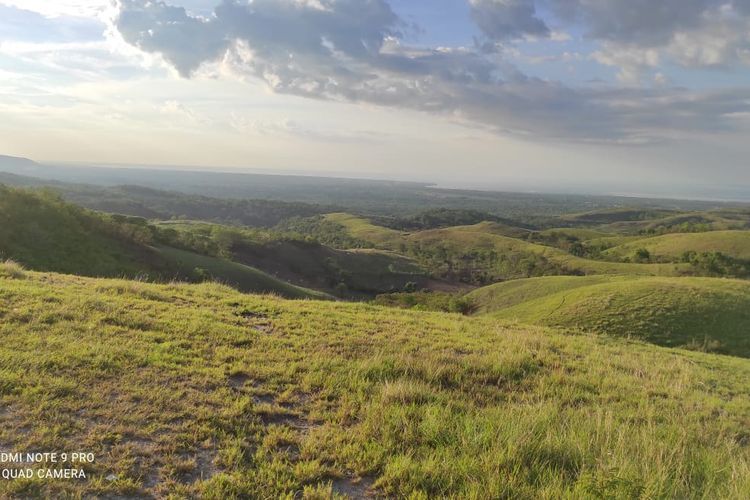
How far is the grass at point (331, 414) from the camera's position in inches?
158

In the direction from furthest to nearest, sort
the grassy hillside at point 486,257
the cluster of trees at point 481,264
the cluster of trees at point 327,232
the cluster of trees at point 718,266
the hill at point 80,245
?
the cluster of trees at point 327,232 → the cluster of trees at point 481,264 → the grassy hillside at point 486,257 → the cluster of trees at point 718,266 → the hill at point 80,245

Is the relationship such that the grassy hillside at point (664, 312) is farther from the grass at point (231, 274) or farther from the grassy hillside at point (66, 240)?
the grassy hillside at point (66, 240)

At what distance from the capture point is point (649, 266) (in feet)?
233

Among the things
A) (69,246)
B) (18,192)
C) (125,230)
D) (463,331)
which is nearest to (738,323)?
(463,331)

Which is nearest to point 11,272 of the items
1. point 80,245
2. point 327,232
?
point 80,245

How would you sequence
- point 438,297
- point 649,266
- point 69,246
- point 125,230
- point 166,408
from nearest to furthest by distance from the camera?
point 166,408 → point 69,246 → point 125,230 → point 438,297 → point 649,266

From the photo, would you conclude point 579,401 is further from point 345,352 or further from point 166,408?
point 166,408

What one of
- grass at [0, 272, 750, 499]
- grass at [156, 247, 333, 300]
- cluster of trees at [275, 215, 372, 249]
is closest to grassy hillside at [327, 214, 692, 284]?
cluster of trees at [275, 215, 372, 249]

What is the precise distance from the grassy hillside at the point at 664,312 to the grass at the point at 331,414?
1678 cm

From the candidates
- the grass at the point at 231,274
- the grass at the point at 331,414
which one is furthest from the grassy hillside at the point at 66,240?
the grass at the point at 331,414

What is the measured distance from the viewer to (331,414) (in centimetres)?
551

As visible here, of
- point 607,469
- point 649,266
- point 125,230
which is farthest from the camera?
point 649,266

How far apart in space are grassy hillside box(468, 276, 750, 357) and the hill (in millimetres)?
25800

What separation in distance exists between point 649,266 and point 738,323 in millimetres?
52465
